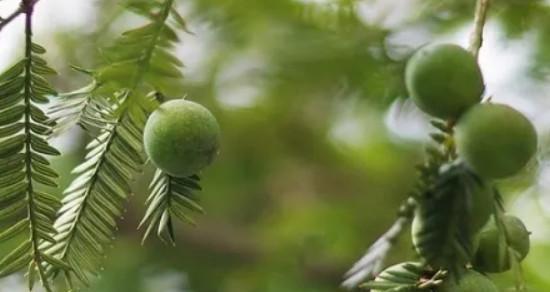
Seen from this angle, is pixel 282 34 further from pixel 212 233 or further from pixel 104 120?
pixel 212 233

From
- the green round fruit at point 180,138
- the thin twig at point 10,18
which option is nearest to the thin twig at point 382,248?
the green round fruit at point 180,138

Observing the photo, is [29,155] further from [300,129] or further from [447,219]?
[300,129]

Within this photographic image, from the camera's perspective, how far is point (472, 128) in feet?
1.39

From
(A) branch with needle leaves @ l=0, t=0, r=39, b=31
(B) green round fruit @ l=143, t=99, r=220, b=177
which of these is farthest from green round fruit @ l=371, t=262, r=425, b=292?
(A) branch with needle leaves @ l=0, t=0, r=39, b=31

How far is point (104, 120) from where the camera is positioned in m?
0.55

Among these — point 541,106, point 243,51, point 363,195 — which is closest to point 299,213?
point 363,195

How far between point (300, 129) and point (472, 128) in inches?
54.2

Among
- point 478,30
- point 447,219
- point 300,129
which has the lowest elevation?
point 447,219

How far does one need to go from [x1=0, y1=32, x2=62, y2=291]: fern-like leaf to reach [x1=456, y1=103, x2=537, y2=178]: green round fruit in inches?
8.9

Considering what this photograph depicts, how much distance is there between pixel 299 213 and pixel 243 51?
408mm

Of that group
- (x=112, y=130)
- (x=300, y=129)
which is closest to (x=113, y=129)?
(x=112, y=130)

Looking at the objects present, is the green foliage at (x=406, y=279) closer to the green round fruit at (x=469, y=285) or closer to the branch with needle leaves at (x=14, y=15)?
the green round fruit at (x=469, y=285)

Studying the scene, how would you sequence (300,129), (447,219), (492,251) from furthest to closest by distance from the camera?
(300,129) → (492,251) → (447,219)

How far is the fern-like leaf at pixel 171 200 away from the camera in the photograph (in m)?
0.57
